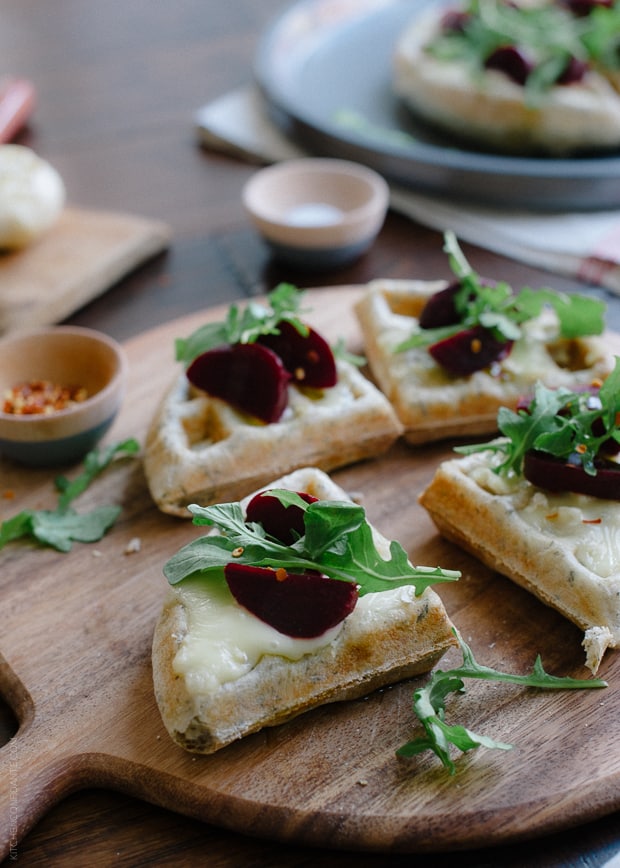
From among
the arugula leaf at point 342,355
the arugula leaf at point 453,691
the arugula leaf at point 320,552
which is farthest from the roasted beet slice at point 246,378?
the arugula leaf at point 453,691

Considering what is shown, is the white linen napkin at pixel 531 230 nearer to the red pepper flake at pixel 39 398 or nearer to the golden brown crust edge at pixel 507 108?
the golden brown crust edge at pixel 507 108

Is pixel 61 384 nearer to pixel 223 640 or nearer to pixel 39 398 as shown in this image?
pixel 39 398

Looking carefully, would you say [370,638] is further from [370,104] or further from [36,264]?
[370,104]

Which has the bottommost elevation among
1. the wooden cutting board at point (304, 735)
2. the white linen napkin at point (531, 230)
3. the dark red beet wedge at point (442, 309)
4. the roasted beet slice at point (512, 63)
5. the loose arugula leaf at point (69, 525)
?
the white linen napkin at point (531, 230)

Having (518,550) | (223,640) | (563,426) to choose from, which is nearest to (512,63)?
(563,426)

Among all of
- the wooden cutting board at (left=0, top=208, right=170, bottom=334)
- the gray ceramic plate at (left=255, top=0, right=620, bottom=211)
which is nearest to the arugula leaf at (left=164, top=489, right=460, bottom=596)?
the wooden cutting board at (left=0, top=208, right=170, bottom=334)

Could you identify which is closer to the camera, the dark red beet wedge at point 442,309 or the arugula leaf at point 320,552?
the arugula leaf at point 320,552
